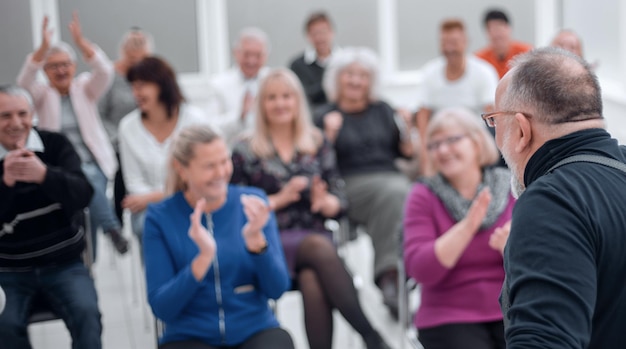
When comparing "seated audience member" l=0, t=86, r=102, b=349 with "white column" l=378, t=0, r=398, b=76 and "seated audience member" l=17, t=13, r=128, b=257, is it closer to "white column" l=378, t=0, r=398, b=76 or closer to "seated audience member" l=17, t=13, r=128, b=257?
"seated audience member" l=17, t=13, r=128, b=257

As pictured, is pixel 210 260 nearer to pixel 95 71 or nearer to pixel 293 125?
pixel 293 125

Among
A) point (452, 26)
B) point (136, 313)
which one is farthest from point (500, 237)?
point (452, 26)

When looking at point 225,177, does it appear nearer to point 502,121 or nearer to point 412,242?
point 412,242

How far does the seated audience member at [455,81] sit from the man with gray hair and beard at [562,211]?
397cm

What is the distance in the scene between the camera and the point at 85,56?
4199 millimetres

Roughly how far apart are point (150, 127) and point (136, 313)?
3.17ft

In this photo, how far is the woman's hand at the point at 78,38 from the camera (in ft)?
12.8

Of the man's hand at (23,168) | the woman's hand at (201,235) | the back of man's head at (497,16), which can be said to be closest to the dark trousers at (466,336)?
the woman's hand at (201,235)

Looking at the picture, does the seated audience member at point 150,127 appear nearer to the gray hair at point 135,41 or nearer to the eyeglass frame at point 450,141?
the gray hair at point 135,41

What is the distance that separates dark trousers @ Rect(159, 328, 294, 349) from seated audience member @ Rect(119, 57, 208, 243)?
1311 millimetres

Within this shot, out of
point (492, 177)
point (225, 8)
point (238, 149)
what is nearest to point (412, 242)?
point (492, 177)

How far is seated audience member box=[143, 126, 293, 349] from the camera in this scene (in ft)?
9.69

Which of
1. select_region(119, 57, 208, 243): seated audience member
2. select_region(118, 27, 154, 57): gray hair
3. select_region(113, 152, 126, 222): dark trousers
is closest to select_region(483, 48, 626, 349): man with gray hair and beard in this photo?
select_region(119, 57, 208, 243): seated audience member

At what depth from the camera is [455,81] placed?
5676 mm
